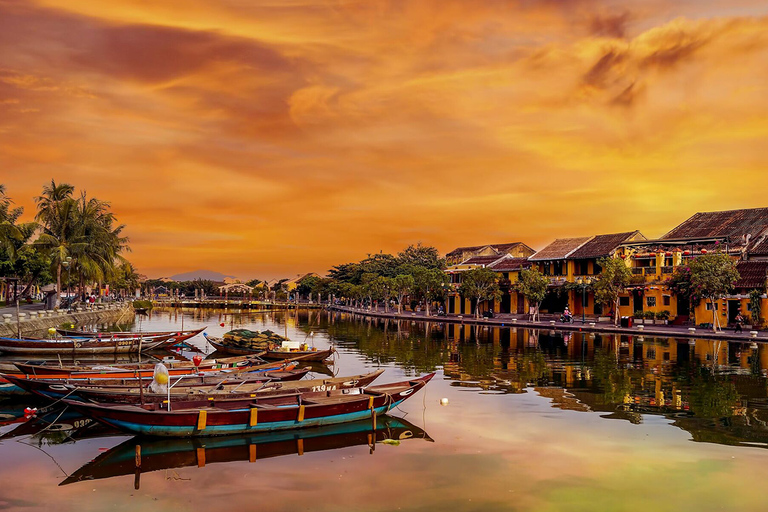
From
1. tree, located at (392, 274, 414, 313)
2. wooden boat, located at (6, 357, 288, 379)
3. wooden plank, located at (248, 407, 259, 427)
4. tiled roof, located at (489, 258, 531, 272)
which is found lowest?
wooden plank, located at (248, 407, 259, 427)

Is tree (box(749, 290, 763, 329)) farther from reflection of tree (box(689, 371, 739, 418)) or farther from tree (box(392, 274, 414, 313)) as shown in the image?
tree (box(392, 274, 414, 313))

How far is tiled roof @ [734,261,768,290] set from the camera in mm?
45034

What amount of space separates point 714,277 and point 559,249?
72.3 feet

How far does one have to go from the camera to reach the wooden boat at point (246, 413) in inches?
609

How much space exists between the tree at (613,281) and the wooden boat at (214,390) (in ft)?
117

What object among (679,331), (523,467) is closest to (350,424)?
(523,467)

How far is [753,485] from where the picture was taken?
514 inches

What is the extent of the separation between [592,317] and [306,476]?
51102mm

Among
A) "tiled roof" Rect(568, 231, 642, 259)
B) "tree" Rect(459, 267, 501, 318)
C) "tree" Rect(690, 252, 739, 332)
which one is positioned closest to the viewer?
"tree" Rect(690, 252, 739, 332)

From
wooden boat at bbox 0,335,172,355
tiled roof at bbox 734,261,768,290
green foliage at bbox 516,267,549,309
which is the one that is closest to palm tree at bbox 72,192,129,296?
wooden boat at bbox 0,335,172,355

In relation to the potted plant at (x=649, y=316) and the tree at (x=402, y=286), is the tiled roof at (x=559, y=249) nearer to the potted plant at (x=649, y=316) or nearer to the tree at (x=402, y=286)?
the potted plant at (x=649, y=316)

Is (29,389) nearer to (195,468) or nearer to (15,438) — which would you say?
(15,438)

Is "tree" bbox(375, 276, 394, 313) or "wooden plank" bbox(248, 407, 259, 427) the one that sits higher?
"tree" bbox(375, 276, 394, 313)

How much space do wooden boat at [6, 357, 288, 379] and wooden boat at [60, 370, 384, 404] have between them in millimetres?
2584
